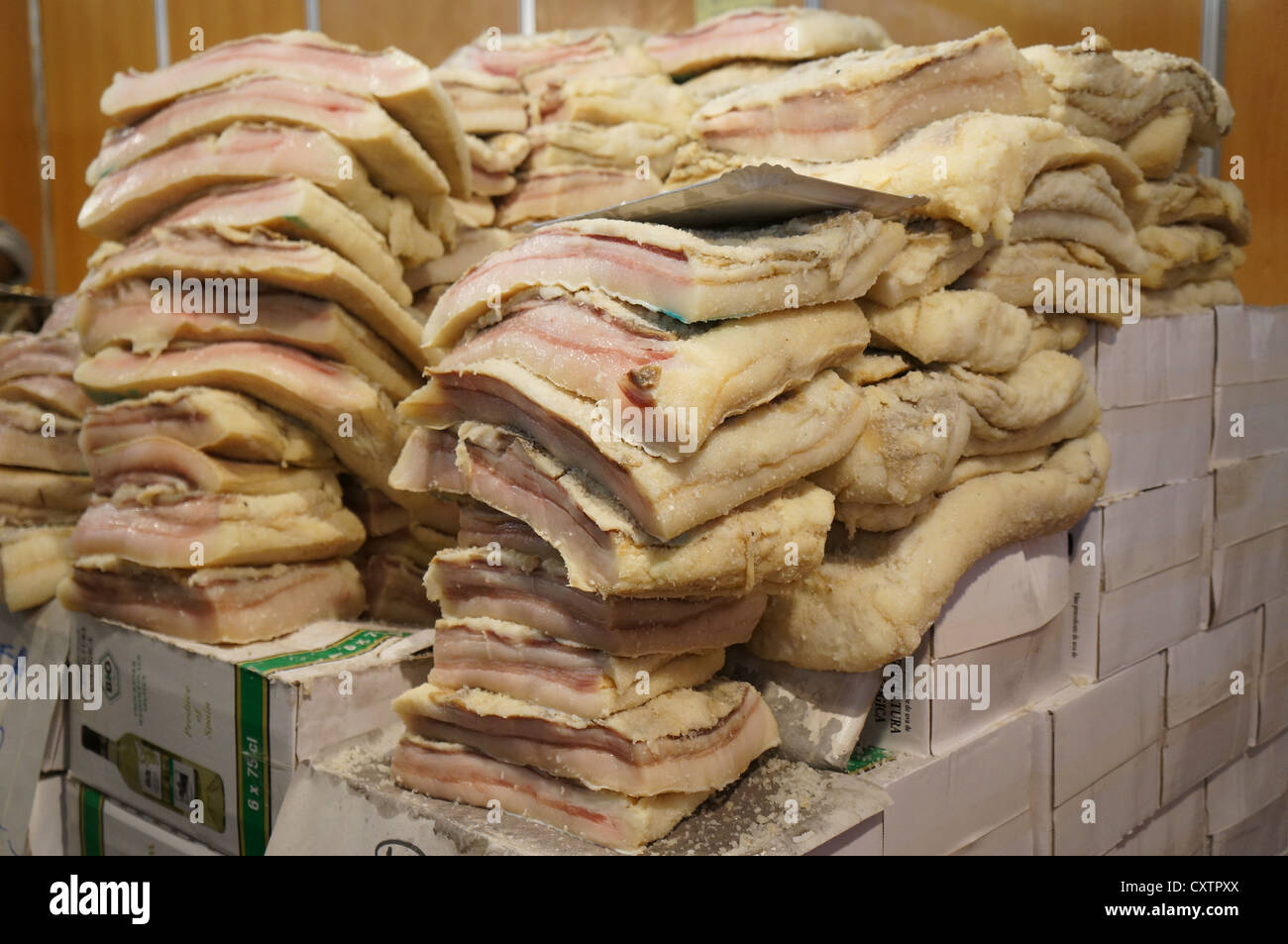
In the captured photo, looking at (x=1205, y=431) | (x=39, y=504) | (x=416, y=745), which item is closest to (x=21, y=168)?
(x=39, y=504)

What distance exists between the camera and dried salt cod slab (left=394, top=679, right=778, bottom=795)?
210 centimetres

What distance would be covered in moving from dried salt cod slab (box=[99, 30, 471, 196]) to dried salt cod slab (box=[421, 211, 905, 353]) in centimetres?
115

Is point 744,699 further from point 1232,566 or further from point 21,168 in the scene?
point 21,168

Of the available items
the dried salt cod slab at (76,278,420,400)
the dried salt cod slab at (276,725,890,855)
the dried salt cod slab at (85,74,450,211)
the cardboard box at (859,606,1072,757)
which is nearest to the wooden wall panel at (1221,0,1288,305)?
the cardboard box at (859,606,1072,757)

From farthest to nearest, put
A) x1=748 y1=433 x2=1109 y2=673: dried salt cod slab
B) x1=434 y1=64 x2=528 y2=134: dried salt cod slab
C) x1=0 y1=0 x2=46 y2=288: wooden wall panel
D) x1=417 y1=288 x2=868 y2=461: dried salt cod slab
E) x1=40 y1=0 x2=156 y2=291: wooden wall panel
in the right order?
x1=0 y1=0 x2=46 y2=288: wooden wall panel
x1=40 y1=0 x2=156 y2=291: wooden wall panel
x1=434 y1=64 x2=528 y2=134: dried salt cod slab
x1=748 y1=433 x2=1109 y2=673: dried salt cod slab
x1=417 y1=288 x2=868 y2=461: dried salt cod slab

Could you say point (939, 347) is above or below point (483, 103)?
below

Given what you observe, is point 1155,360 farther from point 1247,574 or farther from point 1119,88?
point 1247,574

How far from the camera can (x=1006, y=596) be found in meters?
2.77

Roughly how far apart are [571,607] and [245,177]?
1.87 meters

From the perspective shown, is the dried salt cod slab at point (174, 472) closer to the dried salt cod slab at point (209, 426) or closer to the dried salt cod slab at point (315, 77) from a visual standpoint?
the dried salt cod slab at point (209, 426)

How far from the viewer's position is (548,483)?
2102 millimetres

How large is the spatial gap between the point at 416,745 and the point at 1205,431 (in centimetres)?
275

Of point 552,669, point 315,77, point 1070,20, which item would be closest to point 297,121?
point 315,77

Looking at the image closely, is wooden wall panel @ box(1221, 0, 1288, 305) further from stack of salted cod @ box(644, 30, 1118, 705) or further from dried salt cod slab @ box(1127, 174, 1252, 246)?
stack of salted cod @ box(644, 30, 1118, 705)
